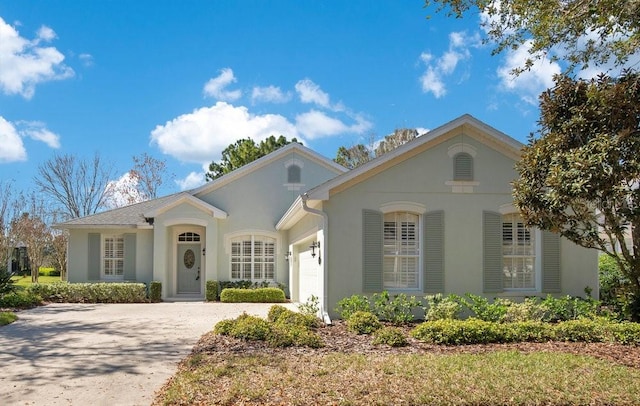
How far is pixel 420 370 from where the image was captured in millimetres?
7777

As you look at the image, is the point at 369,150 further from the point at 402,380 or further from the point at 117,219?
the point at 402,380

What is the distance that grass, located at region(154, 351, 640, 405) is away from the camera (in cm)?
662

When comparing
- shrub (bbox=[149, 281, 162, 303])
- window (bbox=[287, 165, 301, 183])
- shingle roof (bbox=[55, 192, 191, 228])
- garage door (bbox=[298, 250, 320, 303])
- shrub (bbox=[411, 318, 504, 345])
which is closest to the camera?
shrub (bbox=[411, 318, 504, 345])

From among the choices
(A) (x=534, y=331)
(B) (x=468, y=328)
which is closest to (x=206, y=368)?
(B) (x=468, y=328)

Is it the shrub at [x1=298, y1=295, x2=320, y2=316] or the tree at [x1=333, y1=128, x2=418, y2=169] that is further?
the tree at [x1=333, y1=128, x2=418, y2=169]

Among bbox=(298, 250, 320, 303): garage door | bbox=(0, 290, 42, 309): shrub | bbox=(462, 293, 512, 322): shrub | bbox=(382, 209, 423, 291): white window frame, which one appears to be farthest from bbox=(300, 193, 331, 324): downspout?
bbox=(0, 290, 42, 309): shrub

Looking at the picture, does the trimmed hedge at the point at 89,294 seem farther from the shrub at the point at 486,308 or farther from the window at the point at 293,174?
the shrub at the point at 486,308

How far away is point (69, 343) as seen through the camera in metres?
10.7

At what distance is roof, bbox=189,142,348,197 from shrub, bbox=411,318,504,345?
12211mm

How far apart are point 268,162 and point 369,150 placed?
767 inches

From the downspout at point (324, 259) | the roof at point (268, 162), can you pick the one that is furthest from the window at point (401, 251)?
the roof at point (268, 162)

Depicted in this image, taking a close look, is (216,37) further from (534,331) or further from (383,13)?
(534,331)

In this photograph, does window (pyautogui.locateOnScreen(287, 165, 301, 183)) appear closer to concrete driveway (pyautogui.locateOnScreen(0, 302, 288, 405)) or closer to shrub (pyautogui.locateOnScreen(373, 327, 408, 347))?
concrete driveway (pyautogui.locateOnScreen(0, 302, 288, 405))

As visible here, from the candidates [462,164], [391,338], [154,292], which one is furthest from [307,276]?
[391,338]
